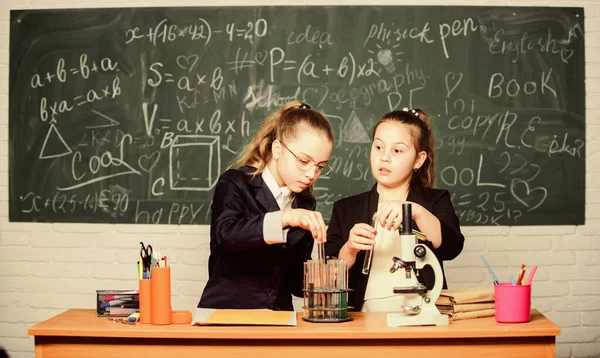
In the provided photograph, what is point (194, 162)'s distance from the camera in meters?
4.18

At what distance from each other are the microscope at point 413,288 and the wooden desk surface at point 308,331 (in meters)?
0.03

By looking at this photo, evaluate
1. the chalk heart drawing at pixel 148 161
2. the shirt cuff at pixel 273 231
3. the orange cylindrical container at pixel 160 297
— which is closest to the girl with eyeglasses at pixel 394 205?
the shirt cuff at pixel 273 231

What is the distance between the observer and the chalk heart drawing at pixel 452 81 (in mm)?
4164

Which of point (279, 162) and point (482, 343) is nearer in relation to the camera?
point (482, 343)

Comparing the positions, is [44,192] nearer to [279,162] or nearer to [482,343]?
[279,162]

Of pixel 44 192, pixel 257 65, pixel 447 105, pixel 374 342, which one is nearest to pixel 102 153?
pixel 44 192

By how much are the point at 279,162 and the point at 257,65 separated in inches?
72.2

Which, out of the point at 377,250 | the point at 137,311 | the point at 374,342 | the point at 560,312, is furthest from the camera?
the point at 560,312

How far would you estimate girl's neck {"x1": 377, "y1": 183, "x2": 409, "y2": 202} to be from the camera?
8.68 ft

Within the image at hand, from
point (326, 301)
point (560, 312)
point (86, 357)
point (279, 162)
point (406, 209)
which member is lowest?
point (560, 312)

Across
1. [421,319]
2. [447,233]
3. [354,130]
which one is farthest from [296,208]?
[354,130]

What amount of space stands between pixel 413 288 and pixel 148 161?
246cm

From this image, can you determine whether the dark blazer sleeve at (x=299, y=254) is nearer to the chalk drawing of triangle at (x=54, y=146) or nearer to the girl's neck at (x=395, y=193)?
the girl's neck at (x=395, y=193)

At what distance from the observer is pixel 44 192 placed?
425cm
